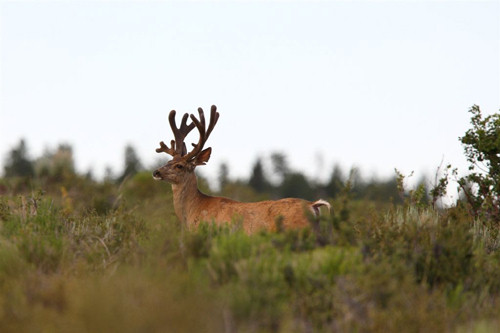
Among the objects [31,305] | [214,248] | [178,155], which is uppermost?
[178,155]

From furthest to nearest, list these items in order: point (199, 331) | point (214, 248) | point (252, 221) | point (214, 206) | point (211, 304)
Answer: point (214, 206)
point (252, 221)
point (214, 248)
point (211, 304)
point (199, 331)

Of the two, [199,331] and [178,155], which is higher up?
[178,155]

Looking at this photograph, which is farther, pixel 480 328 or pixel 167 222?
pixel 167 222

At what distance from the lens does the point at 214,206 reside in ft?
37.3

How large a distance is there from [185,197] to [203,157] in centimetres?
80

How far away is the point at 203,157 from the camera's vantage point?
12.1 metres

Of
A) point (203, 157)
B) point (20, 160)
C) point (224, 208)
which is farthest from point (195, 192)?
point (20, 160)

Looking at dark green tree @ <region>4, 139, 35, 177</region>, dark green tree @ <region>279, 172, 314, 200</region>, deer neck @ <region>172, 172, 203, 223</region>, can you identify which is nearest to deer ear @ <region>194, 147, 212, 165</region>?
deer neck @ <region>172, 172, 203, 223</region>

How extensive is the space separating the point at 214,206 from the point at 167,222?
3.45m

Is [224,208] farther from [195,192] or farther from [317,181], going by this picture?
[317,181]

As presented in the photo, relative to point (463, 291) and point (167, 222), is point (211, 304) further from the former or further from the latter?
point (463, 291)

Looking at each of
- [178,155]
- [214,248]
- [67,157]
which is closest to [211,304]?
[214,248]

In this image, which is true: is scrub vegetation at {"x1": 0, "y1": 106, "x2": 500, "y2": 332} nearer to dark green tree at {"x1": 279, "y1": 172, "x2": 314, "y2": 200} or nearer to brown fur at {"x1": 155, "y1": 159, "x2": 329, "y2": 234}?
brown fur at {"x1": 155, "y1": 159, "x2": 329, "y2": 234}

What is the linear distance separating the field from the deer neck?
8.86 feet
